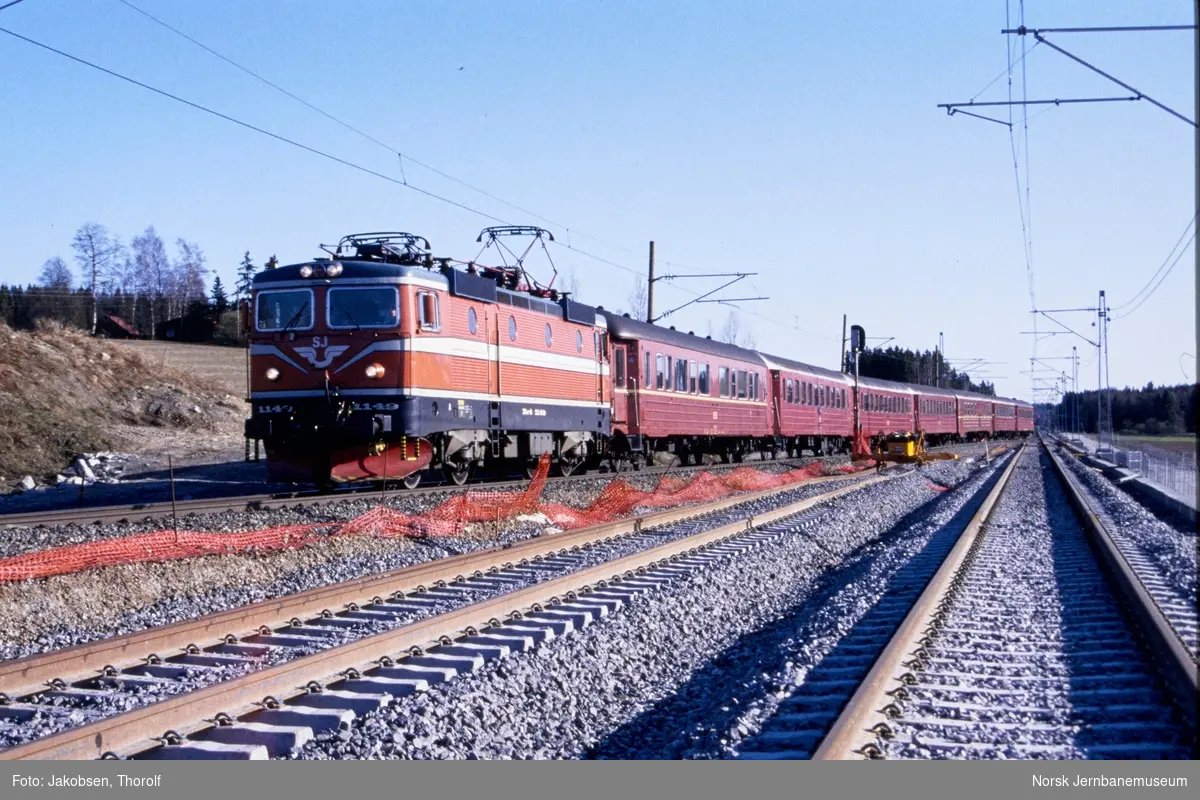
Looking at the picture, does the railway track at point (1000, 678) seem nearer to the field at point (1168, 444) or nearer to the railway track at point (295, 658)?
the railway track at point (295, 658)

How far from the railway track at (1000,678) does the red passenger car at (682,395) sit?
14.1m

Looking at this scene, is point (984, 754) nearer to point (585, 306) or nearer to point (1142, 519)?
point (1142, 519)

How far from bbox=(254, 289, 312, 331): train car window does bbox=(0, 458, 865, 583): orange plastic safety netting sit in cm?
352

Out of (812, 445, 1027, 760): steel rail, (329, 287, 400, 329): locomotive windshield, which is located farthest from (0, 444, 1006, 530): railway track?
(812, 445, 1027, 760): steel rail

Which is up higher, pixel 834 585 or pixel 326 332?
pixel 326 332

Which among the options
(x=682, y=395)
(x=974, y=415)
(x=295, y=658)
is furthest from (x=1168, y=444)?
A: (x=295, y=658)

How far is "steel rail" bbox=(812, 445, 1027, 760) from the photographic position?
4938 mm

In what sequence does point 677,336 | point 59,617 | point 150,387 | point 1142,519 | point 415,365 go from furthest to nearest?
1. point 150,387
2. point 677,336
3. point 1142,519
4. point 415,365
5. point 59,617

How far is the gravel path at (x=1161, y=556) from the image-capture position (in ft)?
28.7

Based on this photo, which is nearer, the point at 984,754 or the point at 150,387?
the point at 984,754
